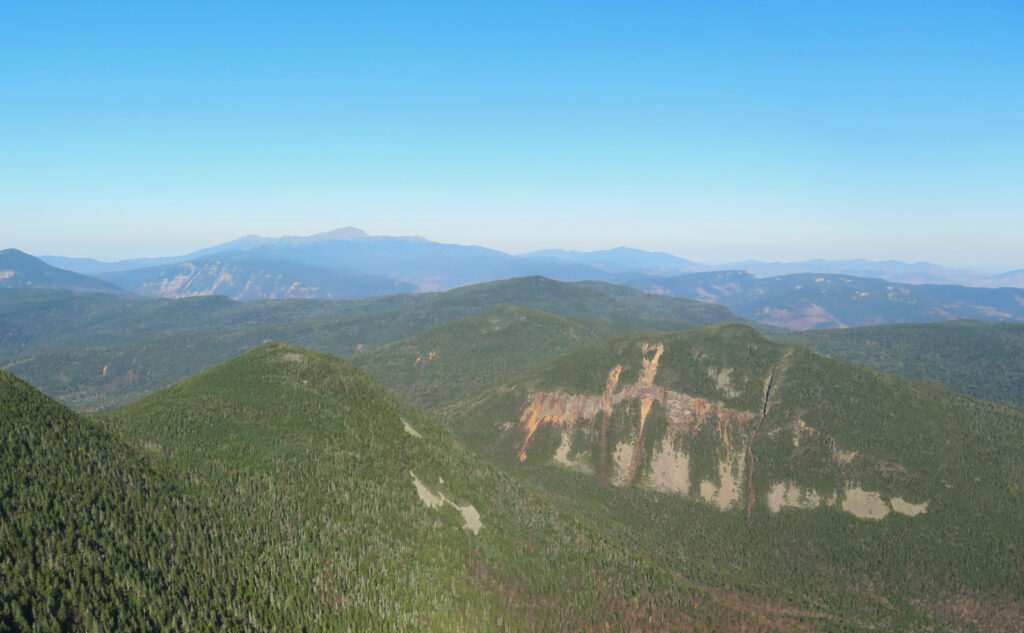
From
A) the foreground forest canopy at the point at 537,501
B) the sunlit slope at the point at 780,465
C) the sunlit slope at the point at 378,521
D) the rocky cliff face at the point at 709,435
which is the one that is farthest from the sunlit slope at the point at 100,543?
the rocky cliff face at the point at 709,435

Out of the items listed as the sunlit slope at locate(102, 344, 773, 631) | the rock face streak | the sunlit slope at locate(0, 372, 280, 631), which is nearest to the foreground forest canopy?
the sunlit slope at locate(0, 372, 280, 631)

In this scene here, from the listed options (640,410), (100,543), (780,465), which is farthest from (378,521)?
(780,465)

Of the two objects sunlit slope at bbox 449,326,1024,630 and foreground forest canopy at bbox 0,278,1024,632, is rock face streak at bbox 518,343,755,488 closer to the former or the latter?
sunlit slope at bbox 449,326,1024,630

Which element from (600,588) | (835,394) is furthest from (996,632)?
(600,588)

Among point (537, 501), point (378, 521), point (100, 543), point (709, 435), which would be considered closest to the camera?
point (100, 543)

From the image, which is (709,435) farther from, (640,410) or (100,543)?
(100,543)

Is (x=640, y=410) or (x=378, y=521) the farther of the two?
(x=640, y=410)

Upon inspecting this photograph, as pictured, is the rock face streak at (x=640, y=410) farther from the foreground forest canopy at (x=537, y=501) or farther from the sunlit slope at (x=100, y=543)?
the sunlit slope at (x=100, y=543)
